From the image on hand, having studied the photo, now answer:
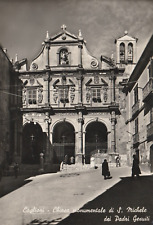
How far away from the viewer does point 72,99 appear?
9.42 meters

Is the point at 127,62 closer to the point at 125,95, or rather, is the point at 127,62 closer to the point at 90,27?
the point at 125,95

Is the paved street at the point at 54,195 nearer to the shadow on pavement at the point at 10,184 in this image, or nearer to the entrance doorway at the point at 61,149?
the shadow on pavement at the point at 10,184

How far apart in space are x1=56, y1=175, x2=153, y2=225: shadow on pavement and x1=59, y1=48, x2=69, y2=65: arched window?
13.2ft

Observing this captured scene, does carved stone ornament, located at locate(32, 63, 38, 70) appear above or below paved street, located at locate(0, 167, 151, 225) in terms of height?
above

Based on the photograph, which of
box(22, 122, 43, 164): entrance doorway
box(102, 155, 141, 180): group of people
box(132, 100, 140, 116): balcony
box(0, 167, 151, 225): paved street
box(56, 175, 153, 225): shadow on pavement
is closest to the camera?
box(56, 175, 153, 225): shadow on pavement

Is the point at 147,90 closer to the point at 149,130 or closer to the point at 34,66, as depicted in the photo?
the point at 149,130

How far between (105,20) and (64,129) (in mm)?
4412

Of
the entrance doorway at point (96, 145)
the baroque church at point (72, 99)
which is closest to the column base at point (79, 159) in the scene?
the baroque church at point (72, 99)

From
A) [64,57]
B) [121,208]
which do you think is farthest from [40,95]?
[121,208]

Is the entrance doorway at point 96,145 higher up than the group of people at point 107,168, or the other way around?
the entrance doorway at point 96,145

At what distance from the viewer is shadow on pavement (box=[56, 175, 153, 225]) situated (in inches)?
231

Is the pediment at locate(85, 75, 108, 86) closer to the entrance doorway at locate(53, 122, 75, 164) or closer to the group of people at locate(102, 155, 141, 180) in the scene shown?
the entrance doorway at locate(53, 122, 75, 164)

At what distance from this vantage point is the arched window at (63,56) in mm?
8711

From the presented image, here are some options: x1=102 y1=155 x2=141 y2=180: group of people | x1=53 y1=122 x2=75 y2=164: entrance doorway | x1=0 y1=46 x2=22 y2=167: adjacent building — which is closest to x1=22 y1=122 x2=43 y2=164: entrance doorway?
x1=0 y1=46 x2=22 y2=167: adjacent building
